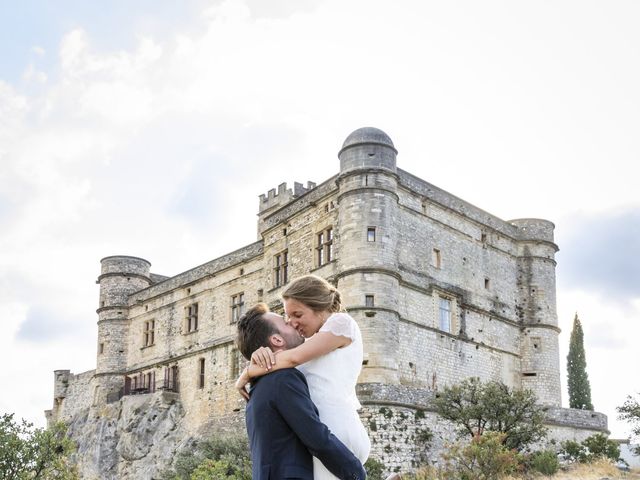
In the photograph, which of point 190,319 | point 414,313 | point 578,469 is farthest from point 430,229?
point 190,319

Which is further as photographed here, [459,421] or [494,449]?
[459,421]

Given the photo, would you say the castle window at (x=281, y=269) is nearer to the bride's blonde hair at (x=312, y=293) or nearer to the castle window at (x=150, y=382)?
the castle window at (x=150, y=382)

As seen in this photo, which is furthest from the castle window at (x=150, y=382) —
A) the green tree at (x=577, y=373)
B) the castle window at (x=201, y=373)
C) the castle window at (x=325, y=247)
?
the green tree at (x=577, y=373)

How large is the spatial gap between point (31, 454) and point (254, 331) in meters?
15.3

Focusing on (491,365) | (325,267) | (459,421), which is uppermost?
(325,267)

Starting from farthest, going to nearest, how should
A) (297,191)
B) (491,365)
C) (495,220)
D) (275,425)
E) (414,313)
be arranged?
1. (297,191)
2. (495,220)
3. (491,365)
4. (414,313)
5. (275,425)

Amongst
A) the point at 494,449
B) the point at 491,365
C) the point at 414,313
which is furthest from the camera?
the point at 491,365

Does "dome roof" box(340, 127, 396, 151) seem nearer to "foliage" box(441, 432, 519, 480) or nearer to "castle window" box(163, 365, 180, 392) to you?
"foliage" box(441, 432, 519, 480)

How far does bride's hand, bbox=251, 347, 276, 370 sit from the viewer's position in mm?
4438

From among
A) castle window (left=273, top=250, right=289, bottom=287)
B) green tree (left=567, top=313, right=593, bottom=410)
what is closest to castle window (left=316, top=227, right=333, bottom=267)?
castle window (left=273, top=250, right=289, bottom=287)

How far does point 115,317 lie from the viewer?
41875 mm

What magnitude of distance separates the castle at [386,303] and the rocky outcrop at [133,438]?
0.15 m

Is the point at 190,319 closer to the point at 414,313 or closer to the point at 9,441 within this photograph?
the point at 414,313

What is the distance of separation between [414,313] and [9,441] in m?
13.9
